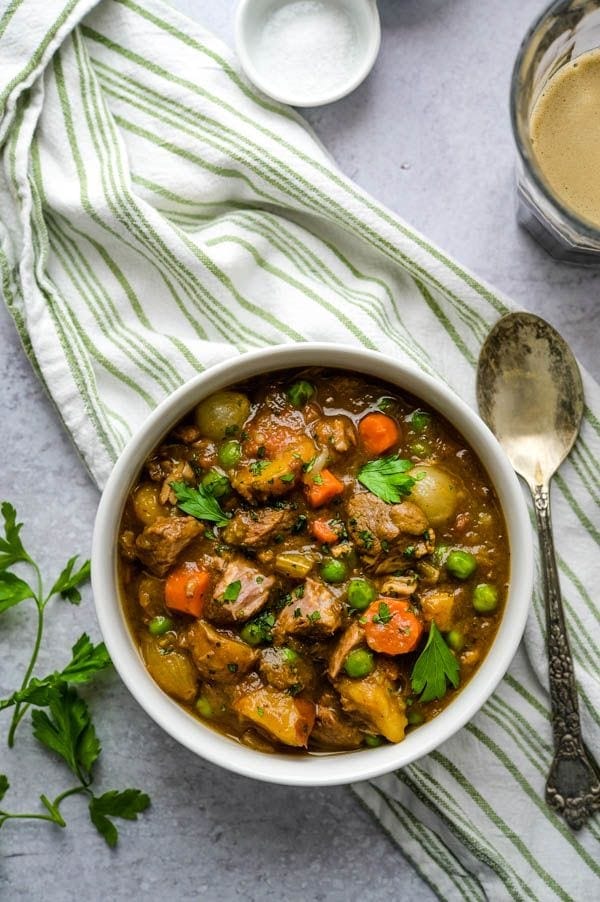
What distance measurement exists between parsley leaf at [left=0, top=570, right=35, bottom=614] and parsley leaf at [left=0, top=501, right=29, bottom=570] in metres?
0.07

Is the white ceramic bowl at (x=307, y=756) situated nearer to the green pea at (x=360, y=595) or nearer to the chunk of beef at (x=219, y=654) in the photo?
the chunk of beef at (x=219, y=654)

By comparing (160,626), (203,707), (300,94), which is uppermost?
(300,94)

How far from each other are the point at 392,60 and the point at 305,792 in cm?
325

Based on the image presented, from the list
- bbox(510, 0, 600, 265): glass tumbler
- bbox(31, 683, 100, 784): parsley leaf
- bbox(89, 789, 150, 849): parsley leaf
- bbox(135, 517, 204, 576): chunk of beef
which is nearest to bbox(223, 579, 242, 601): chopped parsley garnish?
bbox(135, 517, 204, 576): chunk of beef

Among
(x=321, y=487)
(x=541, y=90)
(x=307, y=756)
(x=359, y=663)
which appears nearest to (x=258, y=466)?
(x=321, y=487)

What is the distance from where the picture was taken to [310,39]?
4.21 meters

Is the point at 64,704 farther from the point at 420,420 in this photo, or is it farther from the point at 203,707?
the point at 420,420

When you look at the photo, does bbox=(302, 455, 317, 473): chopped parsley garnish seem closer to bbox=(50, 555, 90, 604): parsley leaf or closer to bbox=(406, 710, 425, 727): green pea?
bbox=(406, 710, 425, 727): green pea

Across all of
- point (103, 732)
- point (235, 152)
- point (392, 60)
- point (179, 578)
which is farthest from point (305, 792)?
point (392, 60)

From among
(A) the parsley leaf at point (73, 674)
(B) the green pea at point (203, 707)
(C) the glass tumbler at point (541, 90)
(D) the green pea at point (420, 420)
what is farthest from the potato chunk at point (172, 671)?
(C) the glass tumbler at point (541, 90)

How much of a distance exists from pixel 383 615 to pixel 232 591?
0.54 meters

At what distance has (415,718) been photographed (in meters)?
3.46

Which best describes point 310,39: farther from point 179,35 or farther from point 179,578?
point 179,578

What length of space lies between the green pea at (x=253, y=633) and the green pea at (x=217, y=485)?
49cm
